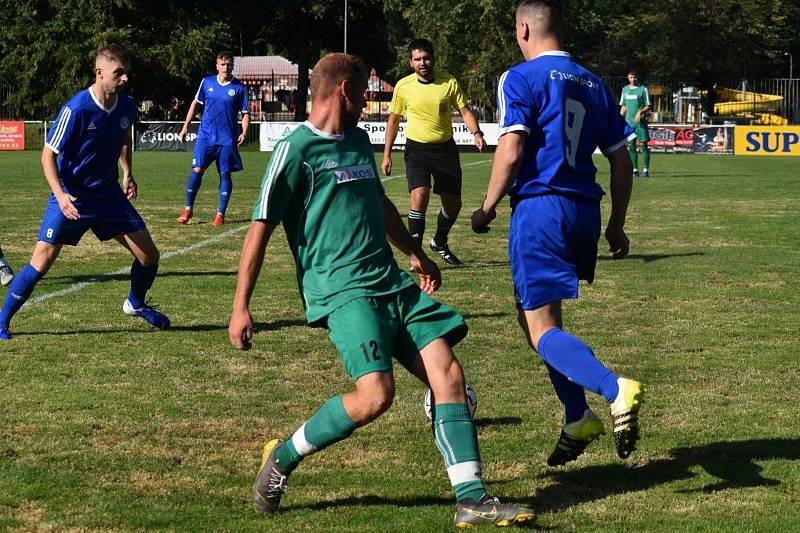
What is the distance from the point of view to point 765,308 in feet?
32.4

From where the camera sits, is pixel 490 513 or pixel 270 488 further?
pixel 270 488

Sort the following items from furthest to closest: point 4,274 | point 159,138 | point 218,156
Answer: point 159,138
point 218,156
point 4,274

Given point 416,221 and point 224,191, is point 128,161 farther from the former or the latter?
point 224,191

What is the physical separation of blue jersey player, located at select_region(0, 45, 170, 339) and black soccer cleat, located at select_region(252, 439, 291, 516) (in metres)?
3.94

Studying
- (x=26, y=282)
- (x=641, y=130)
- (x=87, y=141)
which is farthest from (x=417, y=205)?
(x=641, y=130)

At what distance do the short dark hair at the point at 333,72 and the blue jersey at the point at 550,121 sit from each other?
788mm

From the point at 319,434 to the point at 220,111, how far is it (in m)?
12.4

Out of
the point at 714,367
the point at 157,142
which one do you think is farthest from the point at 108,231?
the point at 157,142

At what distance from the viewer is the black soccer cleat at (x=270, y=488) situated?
15.4 ft

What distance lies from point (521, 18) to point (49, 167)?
13.2 ft

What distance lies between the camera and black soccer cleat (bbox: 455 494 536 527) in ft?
14.5

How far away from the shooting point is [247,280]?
4.61 meters

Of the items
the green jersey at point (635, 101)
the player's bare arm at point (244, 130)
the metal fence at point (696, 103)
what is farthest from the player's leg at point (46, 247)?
the metal fence at point (696, 103)

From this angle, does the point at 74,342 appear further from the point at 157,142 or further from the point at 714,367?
the point at 157,142
